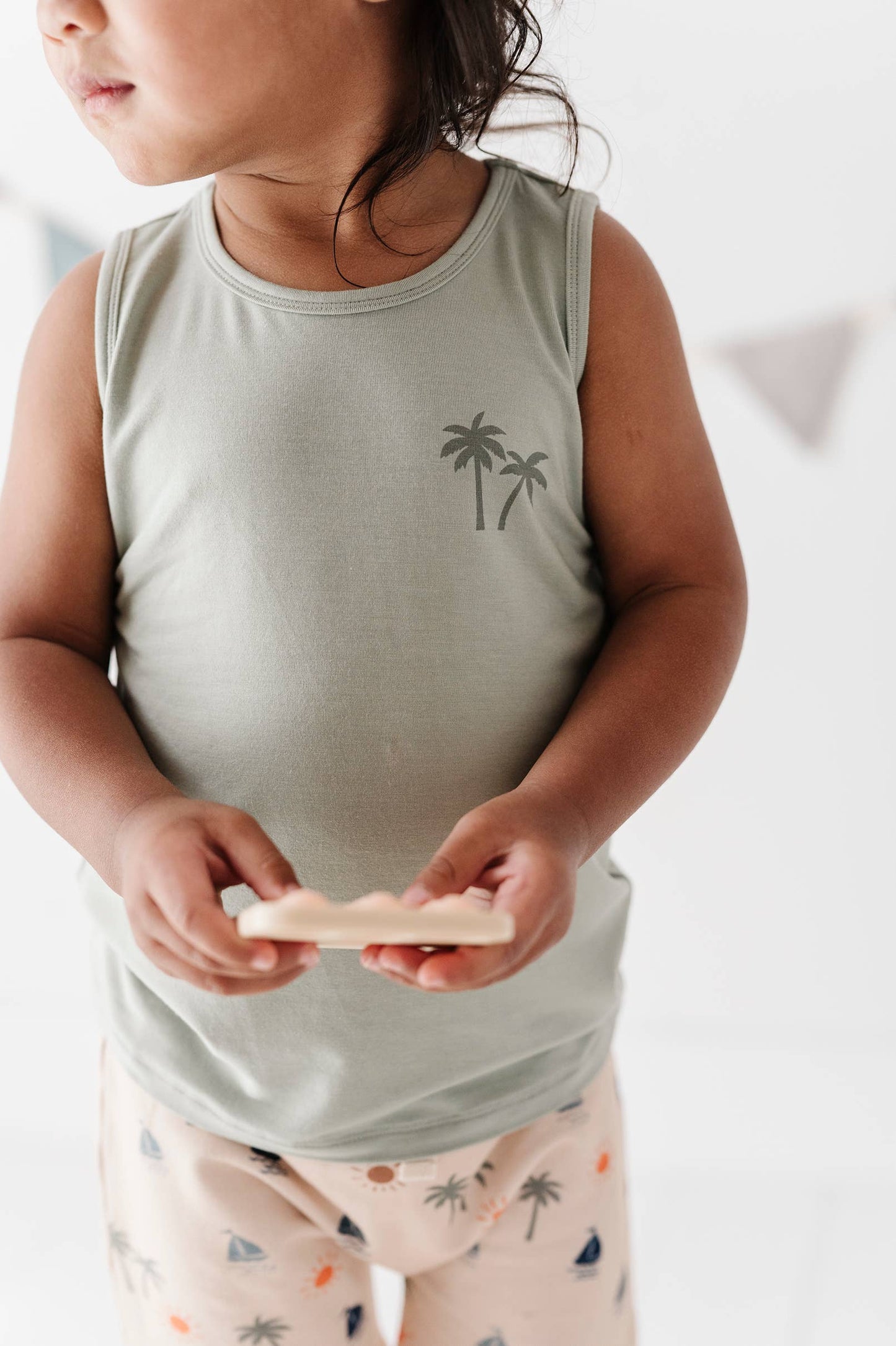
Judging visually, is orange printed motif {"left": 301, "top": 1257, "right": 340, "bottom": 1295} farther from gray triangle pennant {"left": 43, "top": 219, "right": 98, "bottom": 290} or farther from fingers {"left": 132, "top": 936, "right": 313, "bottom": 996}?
gray triangle pennant {"left": 43, "top": 219, "right": 98, "bottom": 290}

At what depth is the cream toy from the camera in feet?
1.16

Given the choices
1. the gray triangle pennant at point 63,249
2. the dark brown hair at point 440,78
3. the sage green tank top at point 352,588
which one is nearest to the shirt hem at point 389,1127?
the sage green tank top at point 352,588

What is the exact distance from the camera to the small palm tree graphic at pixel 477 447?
1.67 ft

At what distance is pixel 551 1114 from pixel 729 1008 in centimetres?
54

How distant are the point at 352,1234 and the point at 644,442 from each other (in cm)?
36

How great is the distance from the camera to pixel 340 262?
20.5 inches

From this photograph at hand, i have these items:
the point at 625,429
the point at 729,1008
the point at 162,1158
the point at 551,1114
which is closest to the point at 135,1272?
the point at 162,1158

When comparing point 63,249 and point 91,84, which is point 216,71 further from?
point 63,249

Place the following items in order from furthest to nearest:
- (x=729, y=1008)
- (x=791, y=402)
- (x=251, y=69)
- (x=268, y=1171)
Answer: (x=729, y=1008), (x=791, y=402), (x=268, y=1171), (x=251, y=69)

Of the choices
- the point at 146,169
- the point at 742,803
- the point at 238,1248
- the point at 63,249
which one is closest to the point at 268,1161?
the point at 238,1248

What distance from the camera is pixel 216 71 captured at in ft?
1.43

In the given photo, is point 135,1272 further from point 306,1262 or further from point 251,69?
point 251,69

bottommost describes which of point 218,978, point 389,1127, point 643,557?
point 389,1127

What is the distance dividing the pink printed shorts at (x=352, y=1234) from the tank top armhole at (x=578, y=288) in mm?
325
